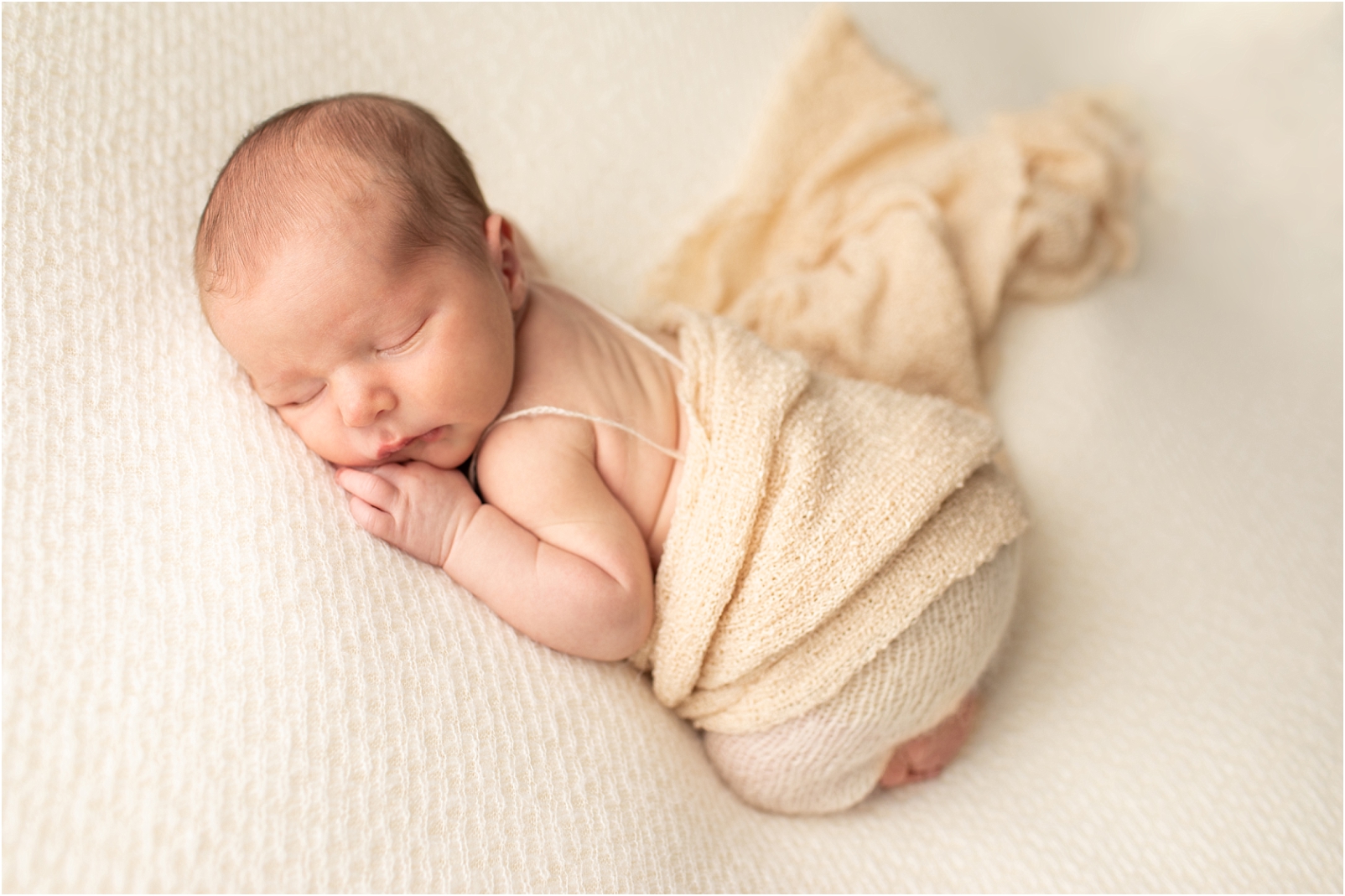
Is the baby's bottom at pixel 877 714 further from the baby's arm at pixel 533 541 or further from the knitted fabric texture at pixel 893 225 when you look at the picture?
the knitted fabric texture at pixel 893 225

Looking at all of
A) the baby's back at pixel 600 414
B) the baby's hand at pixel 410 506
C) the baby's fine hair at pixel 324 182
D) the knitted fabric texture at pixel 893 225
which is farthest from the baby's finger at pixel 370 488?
the knitted fabric texture at pixel 893 225

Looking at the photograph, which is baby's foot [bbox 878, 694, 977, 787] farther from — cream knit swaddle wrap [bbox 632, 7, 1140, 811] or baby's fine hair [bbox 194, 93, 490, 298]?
baby's fine hair [bbox 194, 93, 490, 298]

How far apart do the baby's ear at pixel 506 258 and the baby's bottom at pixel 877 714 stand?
0.56 metres

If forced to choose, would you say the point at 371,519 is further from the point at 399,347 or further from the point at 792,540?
the point at 792,540

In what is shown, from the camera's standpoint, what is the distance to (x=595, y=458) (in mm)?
1030

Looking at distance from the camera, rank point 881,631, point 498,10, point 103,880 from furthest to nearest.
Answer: point 498,10
point 881,631
point 103,880

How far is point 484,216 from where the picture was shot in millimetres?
1027

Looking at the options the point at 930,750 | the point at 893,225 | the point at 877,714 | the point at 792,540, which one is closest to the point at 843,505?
the point at 792,540

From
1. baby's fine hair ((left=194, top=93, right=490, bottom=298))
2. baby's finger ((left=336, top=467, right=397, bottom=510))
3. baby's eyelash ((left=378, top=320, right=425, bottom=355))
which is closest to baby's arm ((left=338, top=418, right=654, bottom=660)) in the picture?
baby's finger ((left=336, top=467, right=397, bottom=510))

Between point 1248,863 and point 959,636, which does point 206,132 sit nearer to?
point 959,636

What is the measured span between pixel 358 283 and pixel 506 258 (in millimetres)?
224

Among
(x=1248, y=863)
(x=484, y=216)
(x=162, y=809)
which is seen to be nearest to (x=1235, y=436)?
(x=1248, y=863)

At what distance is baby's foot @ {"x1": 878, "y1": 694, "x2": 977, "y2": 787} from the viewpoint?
1.14 meters

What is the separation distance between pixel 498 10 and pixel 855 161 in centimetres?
63
